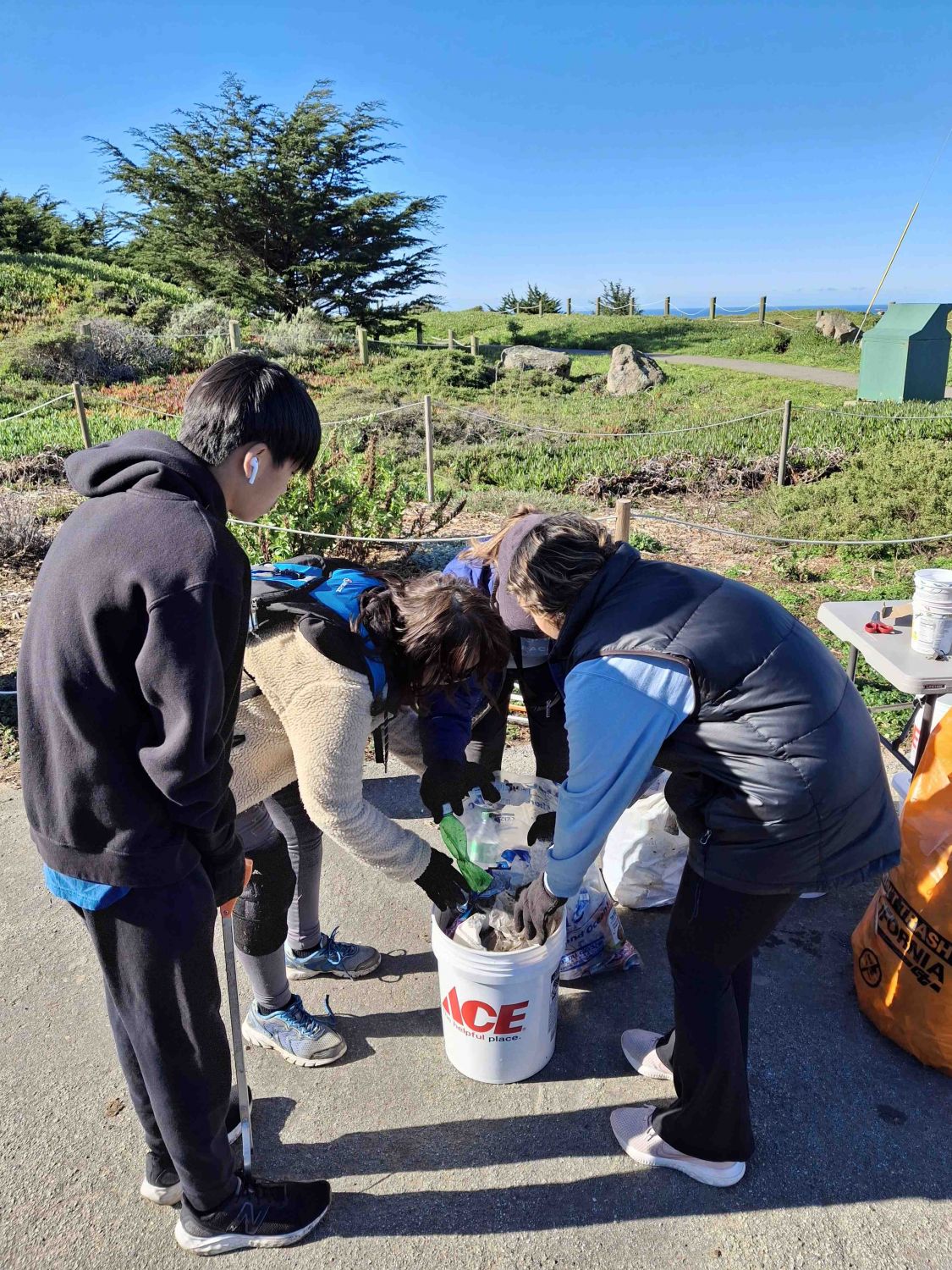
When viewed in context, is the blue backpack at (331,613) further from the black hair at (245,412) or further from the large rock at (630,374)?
the large rock at (630,374)

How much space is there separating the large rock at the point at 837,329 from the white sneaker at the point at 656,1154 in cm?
2508

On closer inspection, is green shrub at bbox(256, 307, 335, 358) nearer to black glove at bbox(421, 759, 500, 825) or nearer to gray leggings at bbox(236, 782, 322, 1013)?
gray leggings at bbox(236, 782, 322, 1013)

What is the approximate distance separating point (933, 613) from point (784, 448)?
6.65 meters

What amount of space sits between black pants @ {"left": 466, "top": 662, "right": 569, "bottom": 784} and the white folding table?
1.05 metres

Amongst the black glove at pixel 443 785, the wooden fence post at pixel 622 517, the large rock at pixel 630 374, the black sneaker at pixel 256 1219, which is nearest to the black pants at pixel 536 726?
the black glove at pixel 443 785

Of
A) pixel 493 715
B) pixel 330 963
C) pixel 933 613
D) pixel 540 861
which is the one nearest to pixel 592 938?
pixel 540 861

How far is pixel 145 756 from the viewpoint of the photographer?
139 cm

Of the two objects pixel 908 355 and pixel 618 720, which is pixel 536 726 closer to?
pixel 618 720

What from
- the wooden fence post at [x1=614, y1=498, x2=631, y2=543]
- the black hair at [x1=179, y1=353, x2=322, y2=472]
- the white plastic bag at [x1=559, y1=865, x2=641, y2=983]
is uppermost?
the black hair at [x1=179, y1=353, x2=322, y2=472]

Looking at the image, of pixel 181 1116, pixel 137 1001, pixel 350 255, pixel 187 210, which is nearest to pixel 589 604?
pixel 137 1001

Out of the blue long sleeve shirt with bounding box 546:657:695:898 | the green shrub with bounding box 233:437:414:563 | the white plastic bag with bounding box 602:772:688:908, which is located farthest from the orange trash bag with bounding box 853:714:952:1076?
the green shrub with bounding box 233:437:414:563

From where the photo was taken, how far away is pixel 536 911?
204 cm

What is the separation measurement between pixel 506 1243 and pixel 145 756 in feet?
4.58

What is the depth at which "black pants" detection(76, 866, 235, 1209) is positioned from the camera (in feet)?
5.08
